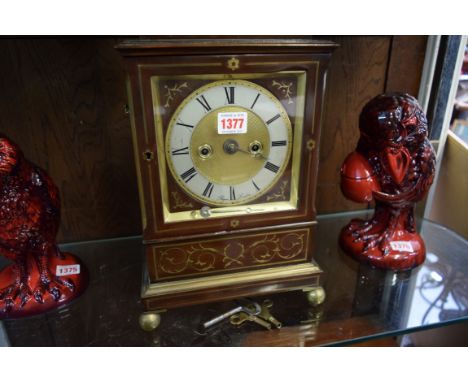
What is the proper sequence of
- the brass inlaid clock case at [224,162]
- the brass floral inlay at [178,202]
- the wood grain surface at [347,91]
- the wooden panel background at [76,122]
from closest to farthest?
the brass inlaid clock case at [224,162], the brass floral inlay at [178,202], the wooden panel background at [76,122], the wood grain surface at [347,91]

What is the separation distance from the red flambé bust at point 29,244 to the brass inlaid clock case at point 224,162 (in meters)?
0.22

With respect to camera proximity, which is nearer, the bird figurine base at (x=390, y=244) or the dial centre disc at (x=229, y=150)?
the dial centre disc at (x=229, y=150)

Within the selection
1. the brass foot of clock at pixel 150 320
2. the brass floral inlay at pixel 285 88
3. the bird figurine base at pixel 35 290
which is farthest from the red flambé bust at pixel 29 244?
the brass floral inlay at pixel 285 88

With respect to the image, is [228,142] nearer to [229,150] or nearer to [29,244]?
[229,150]

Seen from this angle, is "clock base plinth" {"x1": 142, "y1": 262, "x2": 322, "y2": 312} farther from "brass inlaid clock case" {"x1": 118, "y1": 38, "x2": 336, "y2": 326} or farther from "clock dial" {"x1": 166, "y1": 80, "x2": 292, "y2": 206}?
"clock dial" {"x1": 166, "y1": 80, "x2": 292, "y2": 206}

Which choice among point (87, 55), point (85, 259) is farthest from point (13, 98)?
point (85, 259)

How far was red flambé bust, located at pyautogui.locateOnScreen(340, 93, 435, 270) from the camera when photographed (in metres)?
0.87

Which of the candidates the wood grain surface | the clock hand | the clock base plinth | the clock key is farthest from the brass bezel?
the wood grain surface

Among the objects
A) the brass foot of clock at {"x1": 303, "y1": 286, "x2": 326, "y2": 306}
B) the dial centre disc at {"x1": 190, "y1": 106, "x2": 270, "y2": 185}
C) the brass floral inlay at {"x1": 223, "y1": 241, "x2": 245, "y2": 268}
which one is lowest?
the brass foot of clock at {"x1": 303, "y1": 286, "x2": 326, "y2": 306}

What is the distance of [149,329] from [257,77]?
604mm

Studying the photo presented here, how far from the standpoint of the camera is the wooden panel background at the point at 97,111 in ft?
3.02

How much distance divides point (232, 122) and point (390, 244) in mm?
551

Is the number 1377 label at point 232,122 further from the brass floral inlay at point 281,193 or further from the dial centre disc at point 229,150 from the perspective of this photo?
the brass floral inlay at point 281,193

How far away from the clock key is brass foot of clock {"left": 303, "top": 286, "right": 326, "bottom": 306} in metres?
0.13
